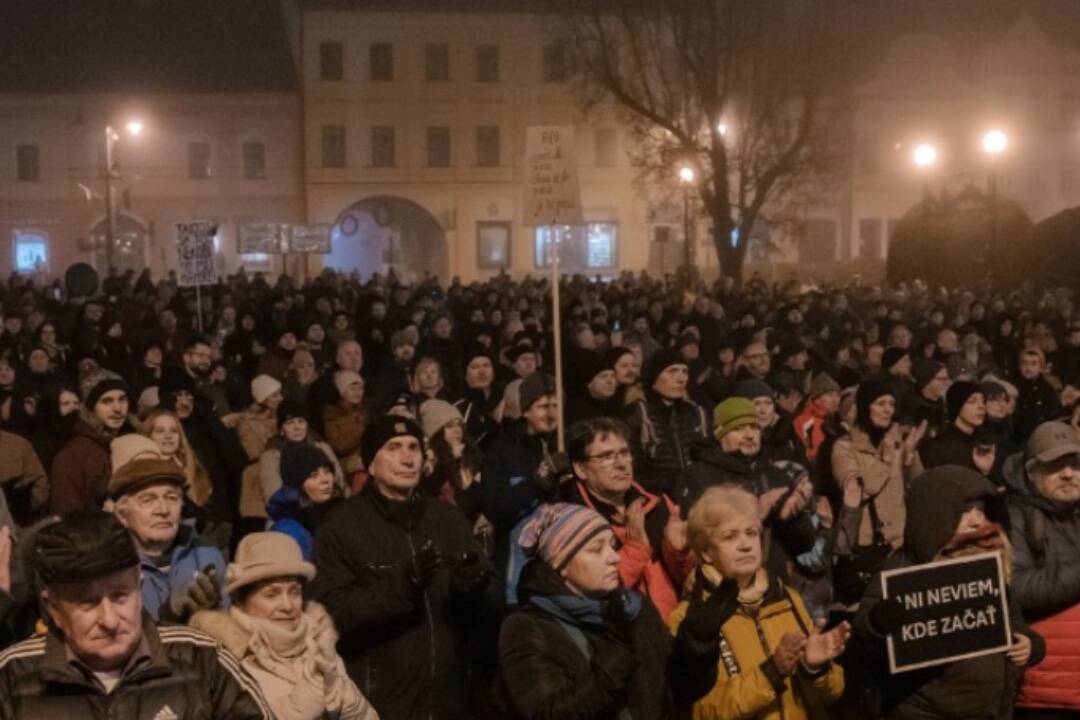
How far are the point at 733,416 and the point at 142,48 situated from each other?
168 feet

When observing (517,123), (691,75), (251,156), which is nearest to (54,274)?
(251,156)

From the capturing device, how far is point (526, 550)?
4312mm

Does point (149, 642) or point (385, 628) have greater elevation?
point (149, 642)

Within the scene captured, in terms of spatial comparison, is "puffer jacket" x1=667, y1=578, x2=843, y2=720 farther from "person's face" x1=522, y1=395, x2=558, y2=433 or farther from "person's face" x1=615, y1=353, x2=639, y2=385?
"person's face" x1=615, y1=353, x2=639, y2=385

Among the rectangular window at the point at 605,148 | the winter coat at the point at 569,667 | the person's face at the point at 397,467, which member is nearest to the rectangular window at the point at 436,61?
the rectangular window at the point at 605,148

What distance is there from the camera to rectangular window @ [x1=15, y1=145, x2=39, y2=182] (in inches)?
2077

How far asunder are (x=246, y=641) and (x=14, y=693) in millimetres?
1010

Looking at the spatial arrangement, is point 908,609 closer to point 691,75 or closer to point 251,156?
point 691,75

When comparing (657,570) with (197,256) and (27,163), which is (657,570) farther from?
(27,163)

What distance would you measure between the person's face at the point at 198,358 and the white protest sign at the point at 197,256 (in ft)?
19.9

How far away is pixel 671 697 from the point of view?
14.3 ft

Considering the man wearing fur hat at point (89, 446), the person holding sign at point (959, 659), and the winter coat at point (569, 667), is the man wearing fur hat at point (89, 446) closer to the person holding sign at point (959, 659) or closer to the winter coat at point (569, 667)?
the winter coat at point (569, 667)

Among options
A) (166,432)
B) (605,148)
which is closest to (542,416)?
(166,432)

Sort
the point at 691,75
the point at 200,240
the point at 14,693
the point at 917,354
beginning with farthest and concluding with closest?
1. the point at 691,75
2. the point at 200,240
3. the point at 917,354
4. the point at 14,693
